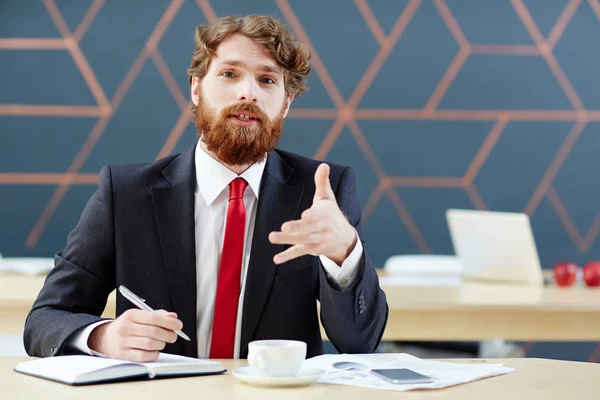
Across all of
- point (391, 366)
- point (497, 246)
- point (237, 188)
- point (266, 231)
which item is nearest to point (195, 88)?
point (237, 188)

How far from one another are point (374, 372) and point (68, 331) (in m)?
0.58

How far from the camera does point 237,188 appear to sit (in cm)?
190

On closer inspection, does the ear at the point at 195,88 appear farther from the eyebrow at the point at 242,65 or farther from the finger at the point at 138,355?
the finger at the point at 138,355

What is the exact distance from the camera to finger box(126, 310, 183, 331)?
140 centimetres

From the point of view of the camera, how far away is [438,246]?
15.3 feet

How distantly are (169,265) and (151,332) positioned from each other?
43 centimetres

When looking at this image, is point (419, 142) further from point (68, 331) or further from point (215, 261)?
point (68, 331)

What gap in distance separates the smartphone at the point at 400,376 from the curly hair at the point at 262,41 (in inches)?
34.1

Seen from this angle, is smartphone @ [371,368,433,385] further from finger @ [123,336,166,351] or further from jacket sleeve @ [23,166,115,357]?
jacket sleeve @ [23,166,115,357]

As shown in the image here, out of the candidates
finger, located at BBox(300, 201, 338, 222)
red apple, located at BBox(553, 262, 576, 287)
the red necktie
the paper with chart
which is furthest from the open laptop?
finger, located at BBox(300, 201, 338, 222)

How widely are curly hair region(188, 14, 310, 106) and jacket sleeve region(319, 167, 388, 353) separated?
21.7 inches

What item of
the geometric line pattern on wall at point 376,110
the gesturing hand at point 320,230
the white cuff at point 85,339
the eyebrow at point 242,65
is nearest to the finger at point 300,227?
the gesturing hand at point 320,230

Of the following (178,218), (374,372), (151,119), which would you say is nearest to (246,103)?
(178,218)

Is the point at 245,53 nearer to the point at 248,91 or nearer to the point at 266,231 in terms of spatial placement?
the point at 248,91
